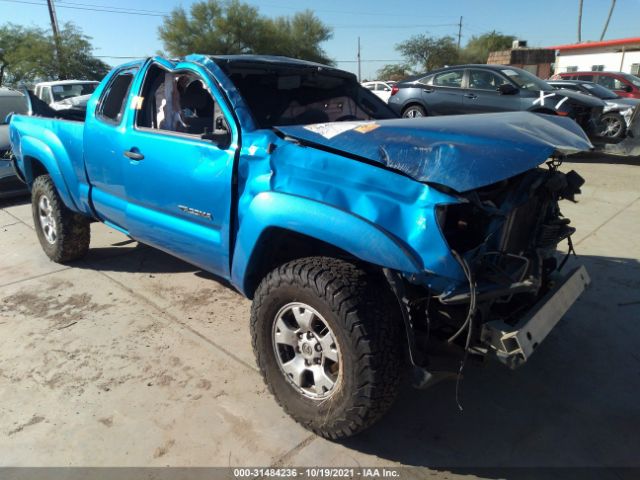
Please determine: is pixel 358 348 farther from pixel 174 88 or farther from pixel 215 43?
pixel 215 43

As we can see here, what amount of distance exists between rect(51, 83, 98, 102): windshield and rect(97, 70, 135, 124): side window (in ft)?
35.9

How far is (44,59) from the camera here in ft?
116

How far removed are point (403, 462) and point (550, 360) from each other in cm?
135

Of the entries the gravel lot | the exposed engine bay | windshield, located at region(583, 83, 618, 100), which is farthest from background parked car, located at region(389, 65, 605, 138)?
the exposed engine bay

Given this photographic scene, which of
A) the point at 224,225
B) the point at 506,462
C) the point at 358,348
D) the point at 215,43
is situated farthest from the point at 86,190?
the point at 215,43

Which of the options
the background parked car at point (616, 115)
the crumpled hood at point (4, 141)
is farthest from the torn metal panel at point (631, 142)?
the crumpled hood at point (4, 141)

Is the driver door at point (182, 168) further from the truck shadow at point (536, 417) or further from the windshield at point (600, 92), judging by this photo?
the windshield at point (600, 92)

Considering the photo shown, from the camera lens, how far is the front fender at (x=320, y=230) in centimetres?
209

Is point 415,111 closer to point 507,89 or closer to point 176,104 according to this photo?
point 507,89

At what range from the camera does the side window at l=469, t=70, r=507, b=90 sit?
9688 millimetres

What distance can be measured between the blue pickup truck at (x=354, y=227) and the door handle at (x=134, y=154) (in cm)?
1

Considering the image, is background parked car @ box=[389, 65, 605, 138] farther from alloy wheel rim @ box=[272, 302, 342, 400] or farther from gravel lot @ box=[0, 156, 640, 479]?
alloy wheel rim @ box=[272, 302, 342, 400]

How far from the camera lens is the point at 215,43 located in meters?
46.8

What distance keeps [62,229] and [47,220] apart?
42 cm
